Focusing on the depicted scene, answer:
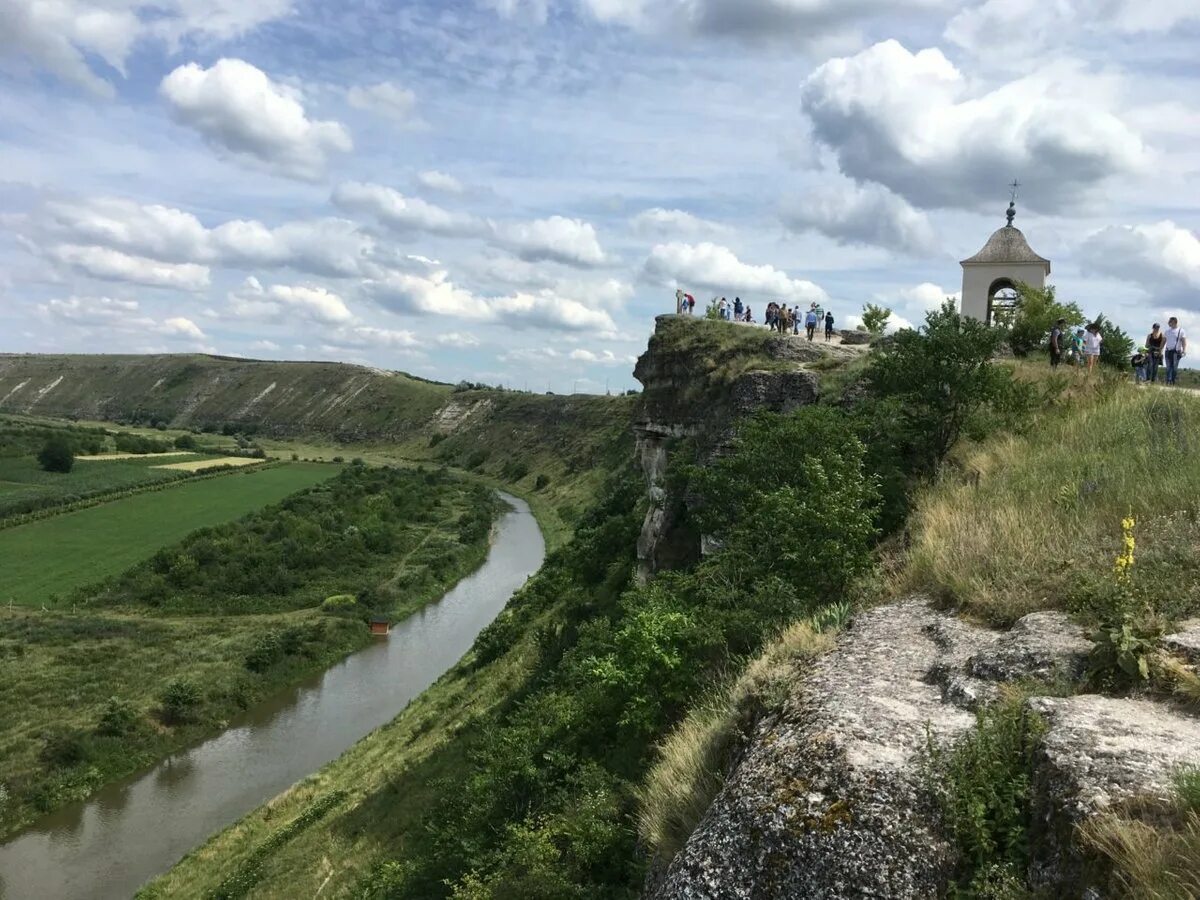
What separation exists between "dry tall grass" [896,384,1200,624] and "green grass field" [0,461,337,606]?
45.5 meters

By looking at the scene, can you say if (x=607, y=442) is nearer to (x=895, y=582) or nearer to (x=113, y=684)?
(x=113, y=684)

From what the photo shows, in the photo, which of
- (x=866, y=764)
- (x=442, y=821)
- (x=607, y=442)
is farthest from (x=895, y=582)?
(x=607, y=442)

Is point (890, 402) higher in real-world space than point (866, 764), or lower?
higher

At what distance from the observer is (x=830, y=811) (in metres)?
4.83

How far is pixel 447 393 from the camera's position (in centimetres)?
14188

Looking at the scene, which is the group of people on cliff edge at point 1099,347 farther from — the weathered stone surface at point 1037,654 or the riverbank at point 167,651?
the riverbank at point 167,651

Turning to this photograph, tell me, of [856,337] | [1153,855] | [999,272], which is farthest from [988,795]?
[856,337]

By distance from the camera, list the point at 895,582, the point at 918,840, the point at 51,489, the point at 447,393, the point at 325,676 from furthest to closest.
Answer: the point at 447,393
the point at 51,489
the point at 325,676
the point at 895,582
the point at 918,840

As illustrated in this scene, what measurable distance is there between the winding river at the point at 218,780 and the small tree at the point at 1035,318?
24.9 metres

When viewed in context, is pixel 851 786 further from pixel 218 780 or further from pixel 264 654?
pixel 264 654

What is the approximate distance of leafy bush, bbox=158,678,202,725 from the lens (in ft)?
97.5

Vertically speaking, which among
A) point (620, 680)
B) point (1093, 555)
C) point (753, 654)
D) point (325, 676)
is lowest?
point (325, 676)

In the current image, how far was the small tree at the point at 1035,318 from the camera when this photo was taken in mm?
19641

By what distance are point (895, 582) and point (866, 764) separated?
4587 millimetres
